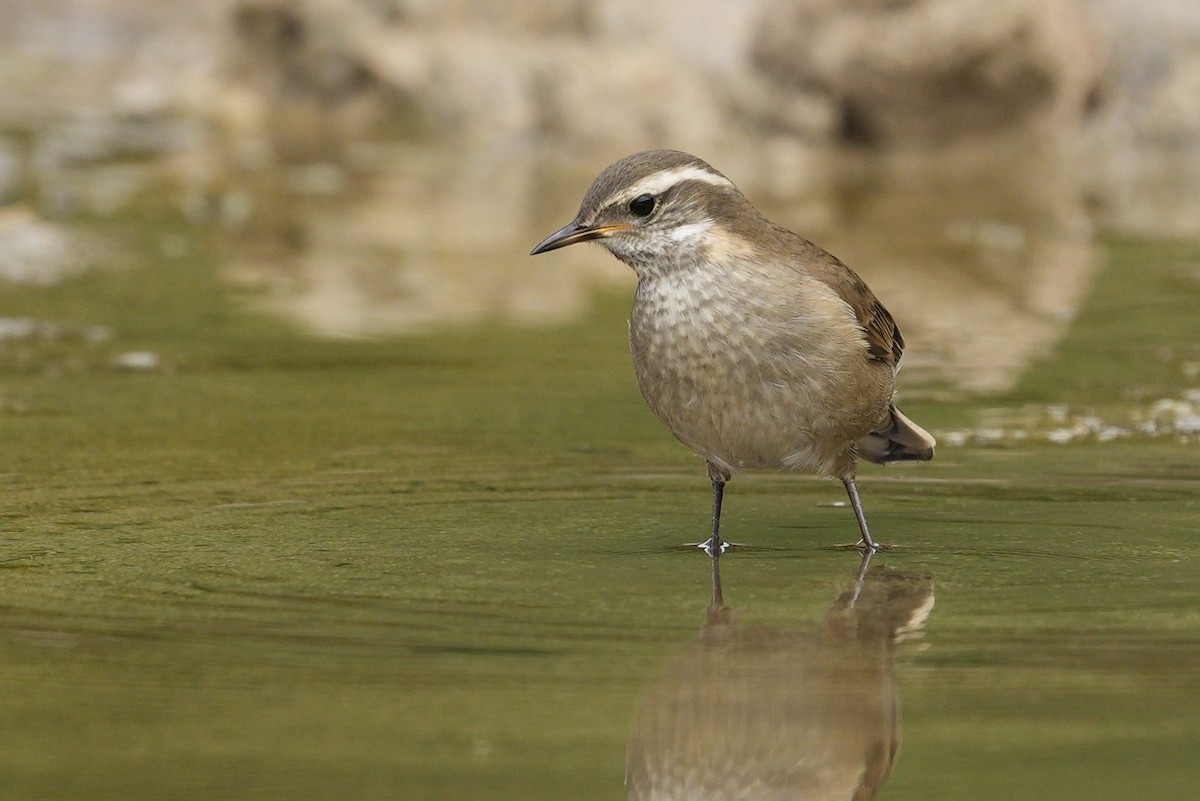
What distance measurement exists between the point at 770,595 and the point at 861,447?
1268 mm

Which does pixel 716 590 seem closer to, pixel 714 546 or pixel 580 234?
pixel 714 546

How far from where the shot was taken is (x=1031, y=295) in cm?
1104

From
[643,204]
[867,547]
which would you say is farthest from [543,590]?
[643,204]

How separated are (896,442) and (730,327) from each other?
105cm

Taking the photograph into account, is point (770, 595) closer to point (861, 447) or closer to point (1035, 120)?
point (861, 447)

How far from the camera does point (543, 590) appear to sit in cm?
540

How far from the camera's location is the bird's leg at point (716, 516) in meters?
6.01

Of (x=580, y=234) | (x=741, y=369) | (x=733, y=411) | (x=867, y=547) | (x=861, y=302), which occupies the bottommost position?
(x=867, y=547)

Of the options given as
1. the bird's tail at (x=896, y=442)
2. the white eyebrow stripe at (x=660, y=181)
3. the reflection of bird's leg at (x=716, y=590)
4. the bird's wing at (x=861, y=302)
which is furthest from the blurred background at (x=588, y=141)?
the reflection of bird's leg at (x=716, y=590)

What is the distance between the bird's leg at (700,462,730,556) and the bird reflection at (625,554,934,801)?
624 mm

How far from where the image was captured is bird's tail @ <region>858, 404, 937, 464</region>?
21.6 ft

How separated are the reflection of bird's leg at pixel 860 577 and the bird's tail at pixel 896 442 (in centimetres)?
67

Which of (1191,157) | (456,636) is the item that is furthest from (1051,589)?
(1191,157)

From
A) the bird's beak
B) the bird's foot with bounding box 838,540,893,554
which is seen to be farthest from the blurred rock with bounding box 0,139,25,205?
the bird's foot with bounding box 838,540,893,554
